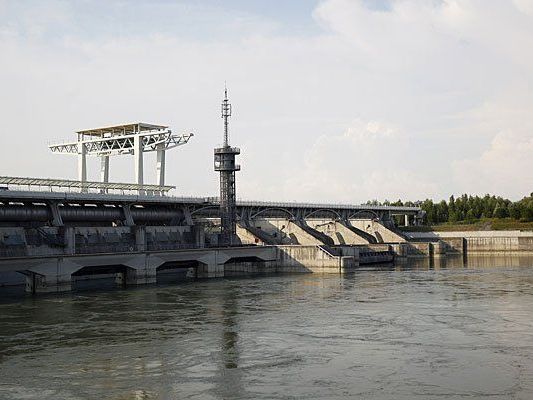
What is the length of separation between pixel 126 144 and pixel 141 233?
645 inches

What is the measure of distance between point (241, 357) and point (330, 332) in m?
6.88

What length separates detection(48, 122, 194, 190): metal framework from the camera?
75.2m

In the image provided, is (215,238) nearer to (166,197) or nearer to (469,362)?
(166,197)

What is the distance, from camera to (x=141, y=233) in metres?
65.6

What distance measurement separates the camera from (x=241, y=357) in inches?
1032

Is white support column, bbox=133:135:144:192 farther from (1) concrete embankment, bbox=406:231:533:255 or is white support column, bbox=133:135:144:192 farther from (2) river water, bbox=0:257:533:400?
(1) concrete embankment, bbox=406:231:533:255

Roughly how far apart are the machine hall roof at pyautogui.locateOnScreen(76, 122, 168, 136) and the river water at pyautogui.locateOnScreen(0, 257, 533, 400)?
1165 inches

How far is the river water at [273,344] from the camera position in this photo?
835 inches

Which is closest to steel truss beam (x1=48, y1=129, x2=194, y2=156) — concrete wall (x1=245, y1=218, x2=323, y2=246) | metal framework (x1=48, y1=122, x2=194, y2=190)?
metal framework (x1=48, y1=122, x2=194, y2=190)

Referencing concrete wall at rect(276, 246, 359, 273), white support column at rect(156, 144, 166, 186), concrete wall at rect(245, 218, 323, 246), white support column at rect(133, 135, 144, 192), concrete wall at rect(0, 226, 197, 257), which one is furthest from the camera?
concrete wall at rect(245, 218, 323, 246)

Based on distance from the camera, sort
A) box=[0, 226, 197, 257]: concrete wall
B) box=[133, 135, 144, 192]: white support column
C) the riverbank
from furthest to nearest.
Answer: the riverbank → box=[133, 135, 144, 192]: white support column → box=[0, 226, 197, 257]: concrete wall

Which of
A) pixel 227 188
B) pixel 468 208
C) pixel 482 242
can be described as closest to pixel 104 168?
pixel 227 188

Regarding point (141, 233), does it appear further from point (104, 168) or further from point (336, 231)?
point (336, 231)

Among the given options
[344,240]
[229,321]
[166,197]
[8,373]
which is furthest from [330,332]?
[344,240]
